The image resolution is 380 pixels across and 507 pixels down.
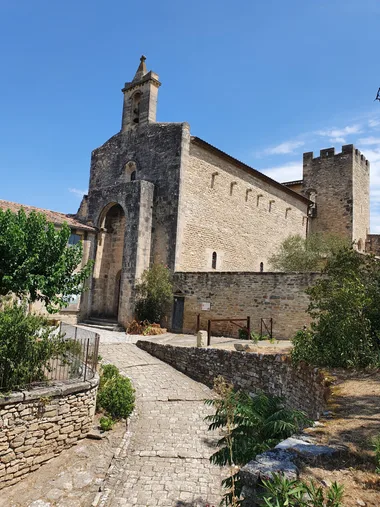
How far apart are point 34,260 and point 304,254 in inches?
622

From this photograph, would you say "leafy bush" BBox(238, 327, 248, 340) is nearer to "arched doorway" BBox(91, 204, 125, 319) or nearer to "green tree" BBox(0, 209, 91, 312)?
"arched doorway" BBox(91, 204, 125, 319)

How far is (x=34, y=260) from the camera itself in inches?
414

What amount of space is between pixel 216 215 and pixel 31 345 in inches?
575

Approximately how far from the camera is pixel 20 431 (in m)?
7.79

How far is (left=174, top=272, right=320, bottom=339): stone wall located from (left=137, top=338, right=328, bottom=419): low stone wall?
4.04m

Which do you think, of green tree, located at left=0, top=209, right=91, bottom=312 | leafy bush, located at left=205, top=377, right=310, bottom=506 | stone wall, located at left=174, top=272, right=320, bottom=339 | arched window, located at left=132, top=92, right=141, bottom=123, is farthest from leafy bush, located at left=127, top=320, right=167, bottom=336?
leafy bush, located at left=205, top=377, right=310, bottom=506

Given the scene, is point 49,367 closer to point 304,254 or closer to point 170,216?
point 170,216

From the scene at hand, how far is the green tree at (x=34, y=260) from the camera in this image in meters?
10.5

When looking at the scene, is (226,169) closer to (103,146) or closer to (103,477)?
(103,146)

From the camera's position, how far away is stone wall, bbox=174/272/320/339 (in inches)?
634

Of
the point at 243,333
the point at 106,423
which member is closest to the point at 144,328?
the point at 243,333

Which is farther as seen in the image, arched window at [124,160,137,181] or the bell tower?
arched window at [124,160,137,181]

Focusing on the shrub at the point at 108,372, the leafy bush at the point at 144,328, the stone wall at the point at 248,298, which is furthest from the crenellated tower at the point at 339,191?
the shrub at the point at 108,372

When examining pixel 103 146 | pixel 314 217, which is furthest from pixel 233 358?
pixel 314 217
